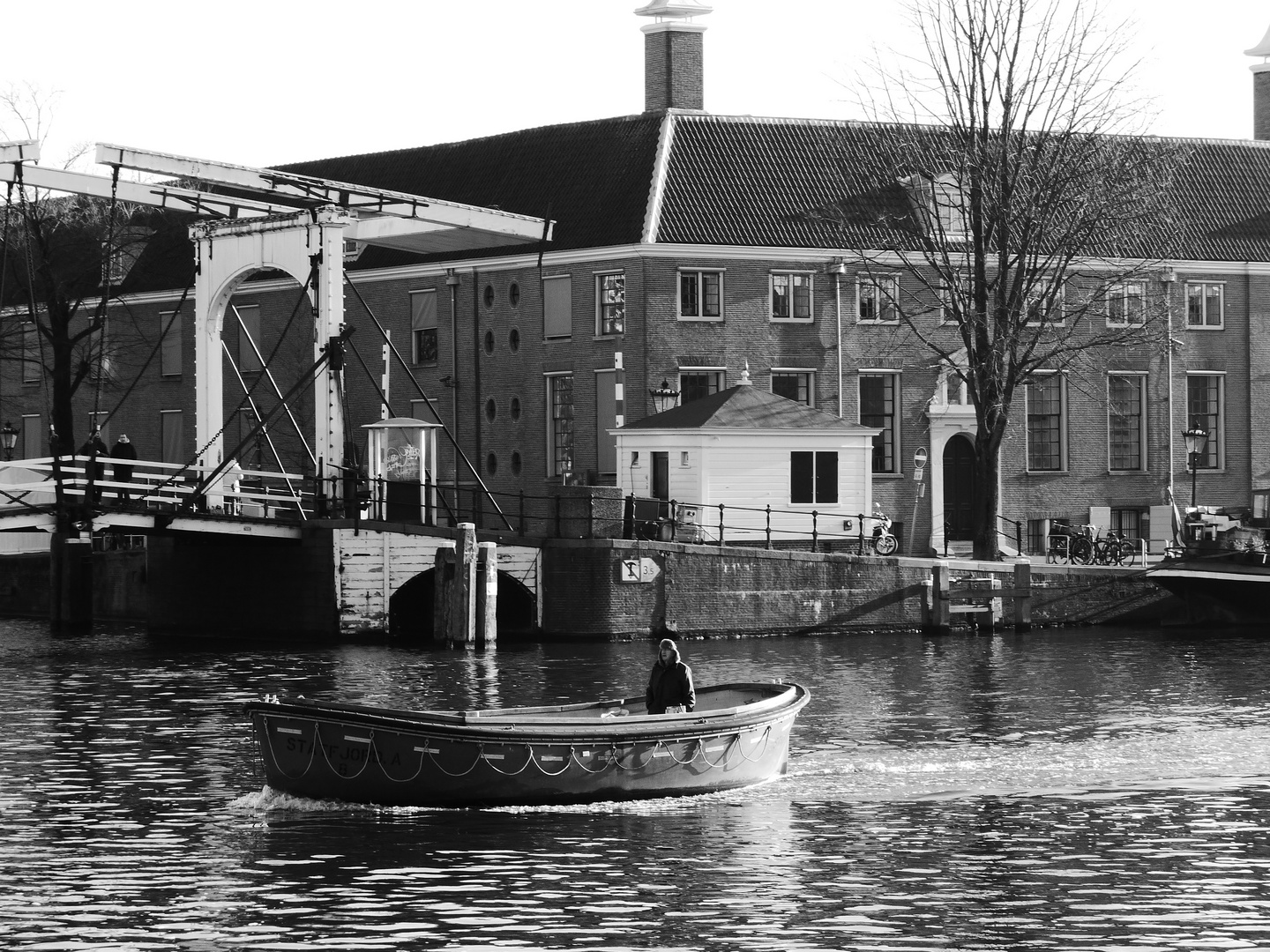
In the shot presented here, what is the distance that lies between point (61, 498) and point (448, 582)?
678 centimetres

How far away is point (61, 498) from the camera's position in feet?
113

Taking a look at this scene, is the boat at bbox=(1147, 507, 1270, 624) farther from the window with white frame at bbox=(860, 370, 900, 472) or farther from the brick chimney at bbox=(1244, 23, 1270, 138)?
the brick chimney at bbox=(1244, 23, 1270, 138)

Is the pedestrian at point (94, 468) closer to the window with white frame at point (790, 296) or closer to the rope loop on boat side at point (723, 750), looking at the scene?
the window with white frame at point (790, 296)

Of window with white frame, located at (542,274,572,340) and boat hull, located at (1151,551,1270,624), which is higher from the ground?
window with white frame, located at (542,274,572,340)

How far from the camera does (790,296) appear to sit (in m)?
44.9

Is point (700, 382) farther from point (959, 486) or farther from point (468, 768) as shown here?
point (468, 768)

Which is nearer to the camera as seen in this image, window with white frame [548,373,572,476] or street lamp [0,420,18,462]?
window with white frame [548,373,572,476]

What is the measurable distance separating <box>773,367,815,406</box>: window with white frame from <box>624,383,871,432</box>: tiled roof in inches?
163

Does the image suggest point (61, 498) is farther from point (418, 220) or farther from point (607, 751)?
point (607, 751)

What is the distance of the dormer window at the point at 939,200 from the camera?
4288 cm

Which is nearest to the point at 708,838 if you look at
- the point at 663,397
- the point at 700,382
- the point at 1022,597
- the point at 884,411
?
the point at 1022,597

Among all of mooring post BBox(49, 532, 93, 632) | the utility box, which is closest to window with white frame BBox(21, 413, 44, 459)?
mooring post BBox(49, 532, 93, 632)

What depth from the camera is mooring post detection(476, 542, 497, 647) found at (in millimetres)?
34594

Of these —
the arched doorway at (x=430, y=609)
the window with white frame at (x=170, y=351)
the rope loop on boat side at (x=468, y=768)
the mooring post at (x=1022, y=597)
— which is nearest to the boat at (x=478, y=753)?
the rope loop on boat side at (x=468, y=768)
